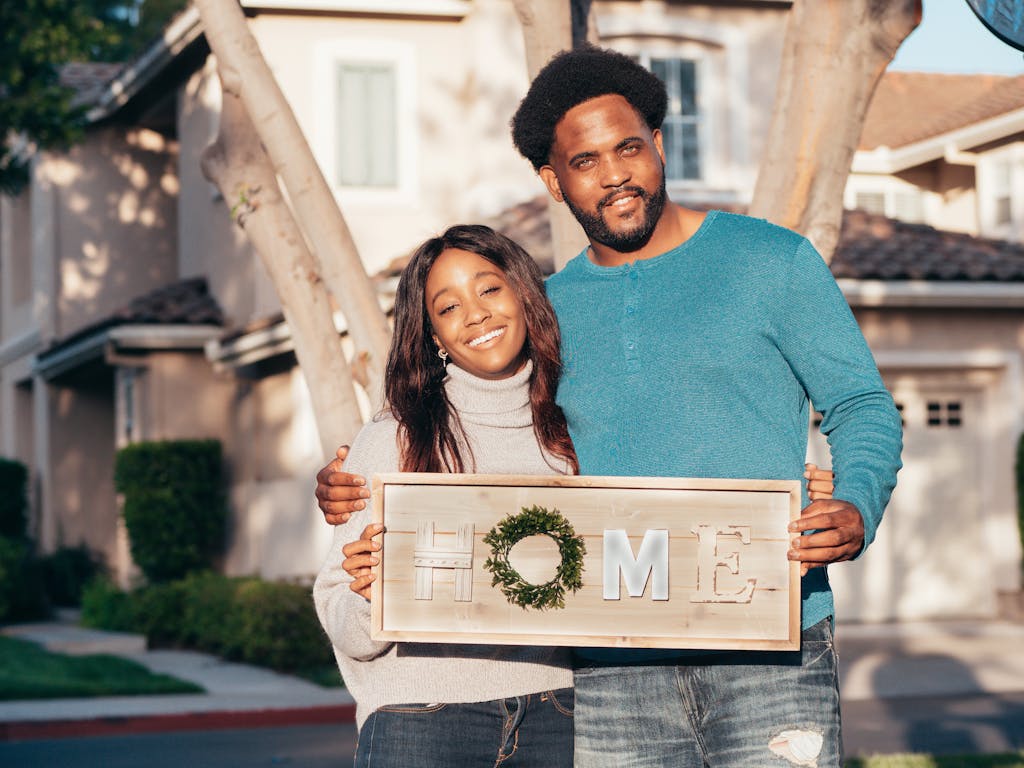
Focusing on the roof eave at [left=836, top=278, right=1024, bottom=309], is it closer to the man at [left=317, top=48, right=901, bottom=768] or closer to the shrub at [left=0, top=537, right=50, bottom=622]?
the shrub at [left=0, top=537, right=50, bottom=622]

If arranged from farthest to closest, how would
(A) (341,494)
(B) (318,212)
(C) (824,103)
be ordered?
(B) (318,212)
(C) (824,103)
(A) (341,494)

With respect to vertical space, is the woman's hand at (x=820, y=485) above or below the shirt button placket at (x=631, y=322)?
below

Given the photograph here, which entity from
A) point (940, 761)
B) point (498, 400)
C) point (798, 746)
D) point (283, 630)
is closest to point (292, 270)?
point (498, 400)

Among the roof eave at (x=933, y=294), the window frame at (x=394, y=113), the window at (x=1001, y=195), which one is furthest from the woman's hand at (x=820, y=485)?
the window at (x=1001, y=195)

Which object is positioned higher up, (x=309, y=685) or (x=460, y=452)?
(x=460, y=452)

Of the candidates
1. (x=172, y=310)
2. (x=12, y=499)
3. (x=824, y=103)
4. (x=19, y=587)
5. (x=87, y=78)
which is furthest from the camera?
(x=87, y=78)

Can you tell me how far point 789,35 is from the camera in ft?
18.9

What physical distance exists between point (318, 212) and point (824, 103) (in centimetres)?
193

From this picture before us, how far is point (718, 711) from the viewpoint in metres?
3.29

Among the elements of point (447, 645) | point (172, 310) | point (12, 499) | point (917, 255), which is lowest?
point (447, 645)

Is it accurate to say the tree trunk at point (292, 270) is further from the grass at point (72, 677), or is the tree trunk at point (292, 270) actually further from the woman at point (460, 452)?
the grass at point (72, 677)

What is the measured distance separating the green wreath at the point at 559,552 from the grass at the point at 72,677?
9.92 metres

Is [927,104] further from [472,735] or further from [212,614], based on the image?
[472,735]

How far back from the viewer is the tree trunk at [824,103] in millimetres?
5484
